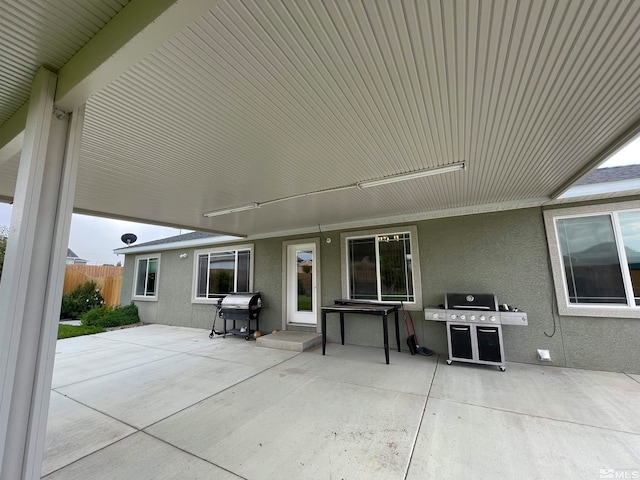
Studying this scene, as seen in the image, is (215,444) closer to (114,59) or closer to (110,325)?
(114,59)

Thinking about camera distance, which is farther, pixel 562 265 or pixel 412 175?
pixel 562 265

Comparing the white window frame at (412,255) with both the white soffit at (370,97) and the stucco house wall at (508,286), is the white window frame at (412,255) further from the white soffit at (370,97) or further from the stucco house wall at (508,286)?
the white soffit at (370,97)

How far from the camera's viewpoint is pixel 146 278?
31.8 ft

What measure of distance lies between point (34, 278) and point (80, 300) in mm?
11646

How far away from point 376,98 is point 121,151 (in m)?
2.75

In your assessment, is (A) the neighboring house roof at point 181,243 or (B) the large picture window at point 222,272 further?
(A) the neighboring house roof at point 181,243

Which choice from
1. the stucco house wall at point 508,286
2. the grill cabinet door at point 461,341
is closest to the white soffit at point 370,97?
the stucco house wall at point 508,286

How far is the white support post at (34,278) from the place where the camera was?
1520mm

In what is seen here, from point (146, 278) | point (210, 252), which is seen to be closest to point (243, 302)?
point (210, 252)

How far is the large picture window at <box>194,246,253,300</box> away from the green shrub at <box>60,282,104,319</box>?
5.62m

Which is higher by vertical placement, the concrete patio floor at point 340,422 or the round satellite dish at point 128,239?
the round satellite dish at point 128,239

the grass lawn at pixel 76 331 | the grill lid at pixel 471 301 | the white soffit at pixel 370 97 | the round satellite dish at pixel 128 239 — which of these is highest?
the round satellite dish at pixel 128 239

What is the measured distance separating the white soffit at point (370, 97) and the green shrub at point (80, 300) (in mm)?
9105

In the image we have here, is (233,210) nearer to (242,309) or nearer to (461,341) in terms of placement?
(242,309)
